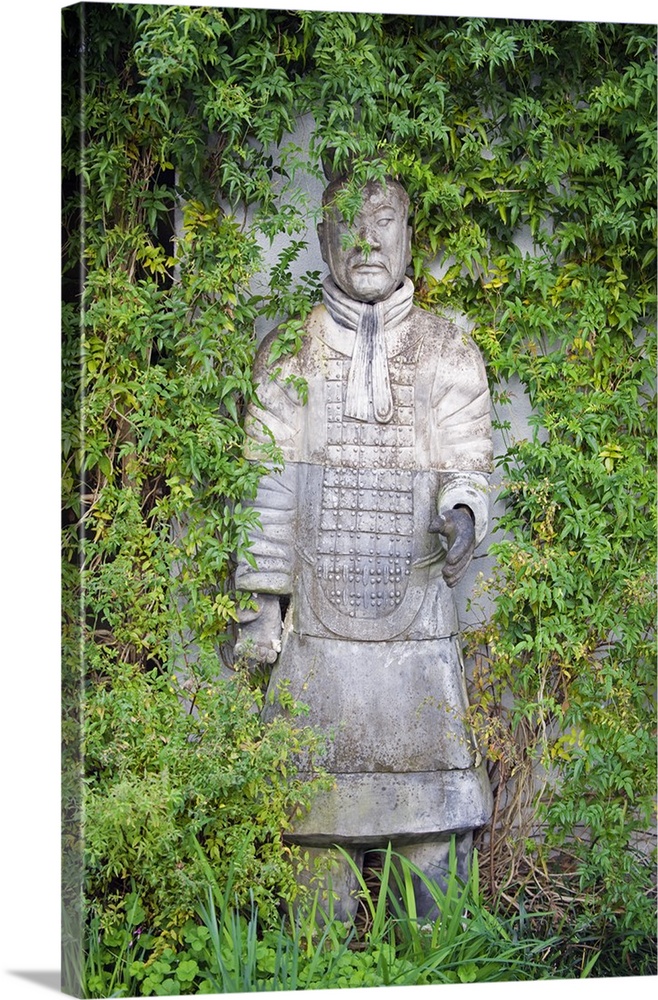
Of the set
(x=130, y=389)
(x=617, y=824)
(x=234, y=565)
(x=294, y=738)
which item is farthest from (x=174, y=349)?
(x=617, y=824)

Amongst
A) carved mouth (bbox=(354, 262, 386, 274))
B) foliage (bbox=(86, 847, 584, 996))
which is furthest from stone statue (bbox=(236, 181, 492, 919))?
foliage (bbox=(86, 847, 584, 996))

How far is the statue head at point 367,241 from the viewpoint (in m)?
6.20

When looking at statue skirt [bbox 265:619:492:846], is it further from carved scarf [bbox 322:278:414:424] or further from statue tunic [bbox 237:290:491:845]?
carved scarf [bbox 322:278:414:424]

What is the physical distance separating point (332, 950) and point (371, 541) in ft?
4.59

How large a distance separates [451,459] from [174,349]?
105 cm

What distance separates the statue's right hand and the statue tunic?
1.7 inches

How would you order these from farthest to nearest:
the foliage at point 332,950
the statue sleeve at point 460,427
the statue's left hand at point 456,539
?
the statue sleeve at point 460,427 → the statue's left hand at point 456,539 → the foliage at point 332,950


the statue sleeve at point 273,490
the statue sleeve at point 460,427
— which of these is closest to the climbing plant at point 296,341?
the statue sleeve at point 273,490

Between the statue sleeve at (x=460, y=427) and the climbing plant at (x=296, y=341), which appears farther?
the statue sleeve at (x=460, y=427)

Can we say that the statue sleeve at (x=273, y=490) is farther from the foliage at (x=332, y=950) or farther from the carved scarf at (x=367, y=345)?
the foliage at (x=332, y=950)

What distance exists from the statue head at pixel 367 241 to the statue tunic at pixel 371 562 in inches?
5.4

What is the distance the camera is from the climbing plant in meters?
5.76

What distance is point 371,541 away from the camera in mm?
6203

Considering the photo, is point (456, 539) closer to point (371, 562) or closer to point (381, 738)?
point (371, 562)
